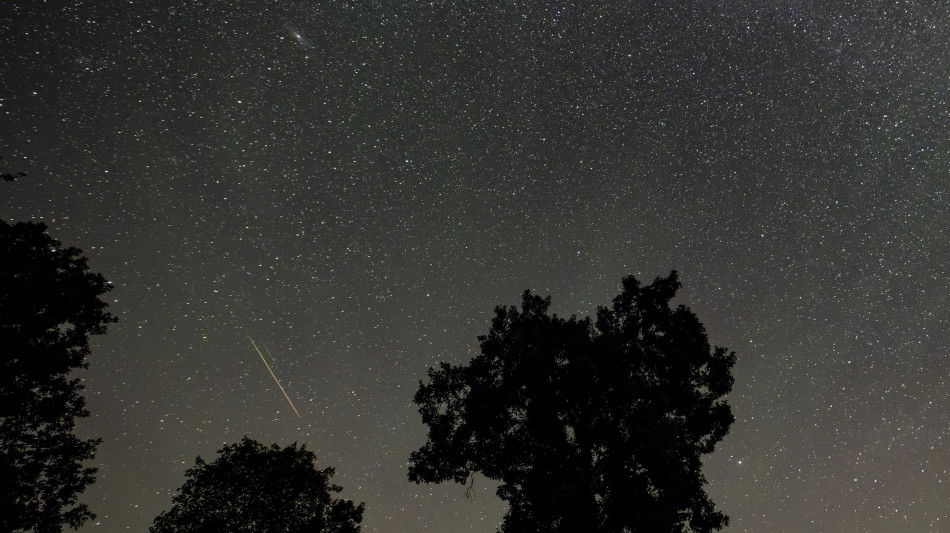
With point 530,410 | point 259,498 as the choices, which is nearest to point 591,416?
point 530,410

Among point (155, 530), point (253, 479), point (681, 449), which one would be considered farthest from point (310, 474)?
point (681, 449)

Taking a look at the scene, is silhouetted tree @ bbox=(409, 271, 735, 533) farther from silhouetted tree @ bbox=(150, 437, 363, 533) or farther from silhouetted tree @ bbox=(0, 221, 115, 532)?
silhouetted tree @ bbox=(0, 221, 115, 532)

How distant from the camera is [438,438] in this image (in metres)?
14.5

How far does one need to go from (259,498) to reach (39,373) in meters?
9.15

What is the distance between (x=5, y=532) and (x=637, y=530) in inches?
631

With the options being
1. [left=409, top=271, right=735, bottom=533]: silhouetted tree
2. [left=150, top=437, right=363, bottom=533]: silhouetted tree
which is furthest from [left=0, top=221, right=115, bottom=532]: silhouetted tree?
[left=409, top=271, right=735, bottom=533]: silhouetted tree

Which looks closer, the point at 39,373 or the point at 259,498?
the point at 39,373

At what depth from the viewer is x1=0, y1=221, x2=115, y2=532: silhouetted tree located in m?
11.4

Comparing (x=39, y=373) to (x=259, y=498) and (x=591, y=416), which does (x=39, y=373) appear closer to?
(x=259, y=498)

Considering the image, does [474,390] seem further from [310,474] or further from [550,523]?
[310,474]

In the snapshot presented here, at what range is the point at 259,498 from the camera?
17.5 meters

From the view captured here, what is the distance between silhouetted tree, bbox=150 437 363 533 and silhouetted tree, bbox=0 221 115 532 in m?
4.85

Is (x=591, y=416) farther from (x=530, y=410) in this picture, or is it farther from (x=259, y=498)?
(x=259, y=498)

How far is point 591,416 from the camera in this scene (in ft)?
43.4
